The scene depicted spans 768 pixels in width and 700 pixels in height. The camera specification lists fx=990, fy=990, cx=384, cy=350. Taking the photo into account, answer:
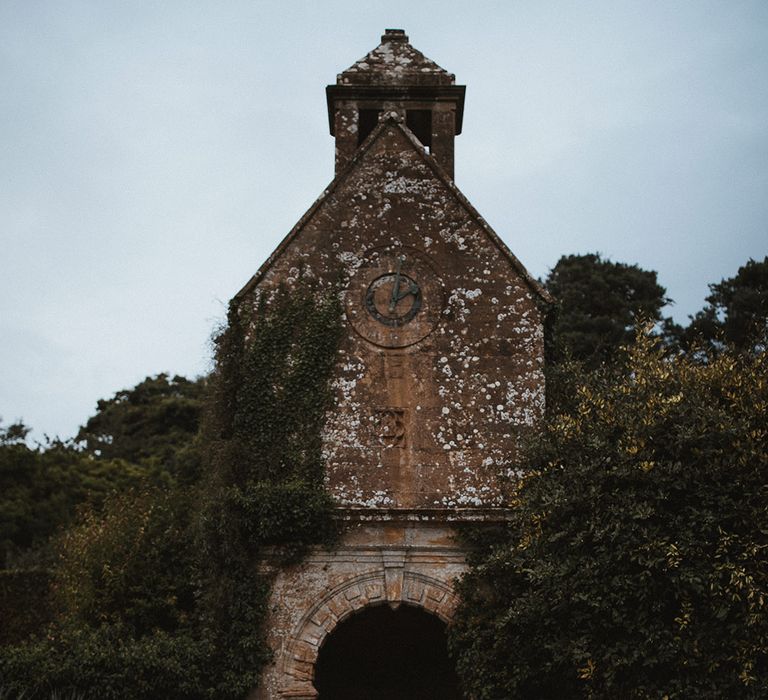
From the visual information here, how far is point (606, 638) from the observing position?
11078 millimetres

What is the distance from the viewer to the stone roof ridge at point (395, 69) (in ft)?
52.2

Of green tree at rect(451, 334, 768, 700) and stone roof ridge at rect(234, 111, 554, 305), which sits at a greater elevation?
stone roof ridge at rect(234, 111, 554, 305)

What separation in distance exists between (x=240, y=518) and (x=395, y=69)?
7.77 metres

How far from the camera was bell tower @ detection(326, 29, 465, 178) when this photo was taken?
15.8 meters

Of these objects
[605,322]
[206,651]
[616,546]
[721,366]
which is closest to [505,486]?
[616,546]

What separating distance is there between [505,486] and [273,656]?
144 inches

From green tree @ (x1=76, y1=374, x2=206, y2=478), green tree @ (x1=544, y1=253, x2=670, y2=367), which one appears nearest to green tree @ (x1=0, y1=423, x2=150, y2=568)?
green tree @ (x1=76, y1=374, x2=206, y2=478)

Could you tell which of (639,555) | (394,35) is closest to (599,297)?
(394,35)

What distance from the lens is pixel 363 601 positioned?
12.6m

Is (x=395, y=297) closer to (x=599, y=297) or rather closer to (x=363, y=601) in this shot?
(x=363, y=601)

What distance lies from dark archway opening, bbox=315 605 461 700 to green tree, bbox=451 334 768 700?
211 inches

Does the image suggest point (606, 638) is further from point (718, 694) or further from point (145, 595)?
point (145, 595)

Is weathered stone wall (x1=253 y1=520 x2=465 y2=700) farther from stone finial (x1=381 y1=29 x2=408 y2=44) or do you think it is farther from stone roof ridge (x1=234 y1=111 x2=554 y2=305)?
stone finial (x1=381 y1=29 x2=408 y2=44)

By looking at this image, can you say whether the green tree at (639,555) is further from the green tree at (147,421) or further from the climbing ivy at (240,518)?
the green tree at (147,421)
